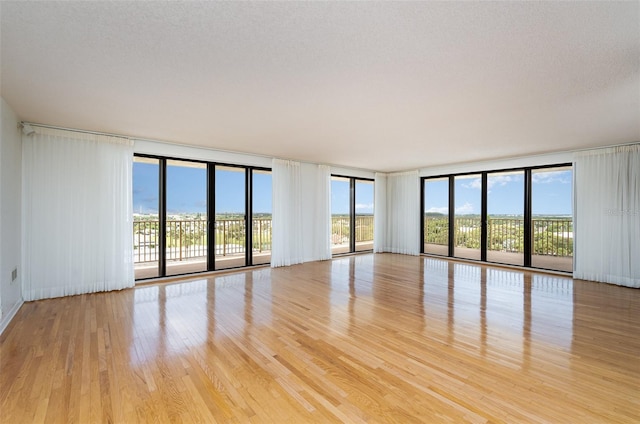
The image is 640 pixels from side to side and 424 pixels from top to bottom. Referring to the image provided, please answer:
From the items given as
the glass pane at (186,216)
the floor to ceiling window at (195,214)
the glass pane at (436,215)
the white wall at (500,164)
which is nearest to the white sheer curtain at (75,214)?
the floor to ceiling window at (195,214)

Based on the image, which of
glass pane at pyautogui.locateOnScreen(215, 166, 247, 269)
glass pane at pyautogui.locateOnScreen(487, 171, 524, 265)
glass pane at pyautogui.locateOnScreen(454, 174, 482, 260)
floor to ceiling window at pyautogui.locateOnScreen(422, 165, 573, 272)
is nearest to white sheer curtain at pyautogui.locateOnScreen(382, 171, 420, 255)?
floor to ceiling window at pyautogui.locateOnScreen(422, 165, 573, 272)

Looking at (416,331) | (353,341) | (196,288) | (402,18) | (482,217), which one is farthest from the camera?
(482,217)

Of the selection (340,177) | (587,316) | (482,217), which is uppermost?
(340,177)

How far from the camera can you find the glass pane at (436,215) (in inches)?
308

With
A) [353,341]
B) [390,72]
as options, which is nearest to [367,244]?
[353,341]

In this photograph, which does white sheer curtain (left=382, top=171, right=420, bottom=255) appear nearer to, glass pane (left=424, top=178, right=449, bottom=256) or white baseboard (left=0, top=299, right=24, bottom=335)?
glass pane (left=424, top=178, right=449, bottom=256)

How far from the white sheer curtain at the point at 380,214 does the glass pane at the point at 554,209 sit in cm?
362

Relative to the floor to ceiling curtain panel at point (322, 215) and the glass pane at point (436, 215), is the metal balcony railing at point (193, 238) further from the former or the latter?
the glass pane at point (436, 215)

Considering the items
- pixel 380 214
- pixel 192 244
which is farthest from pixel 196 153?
pixel 380 214

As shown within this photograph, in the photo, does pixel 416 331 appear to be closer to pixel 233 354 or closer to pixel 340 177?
pixel 233 354

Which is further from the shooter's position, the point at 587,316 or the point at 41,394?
the point at 587,316

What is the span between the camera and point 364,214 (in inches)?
361

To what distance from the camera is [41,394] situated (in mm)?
1962

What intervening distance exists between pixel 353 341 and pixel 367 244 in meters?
7.04
